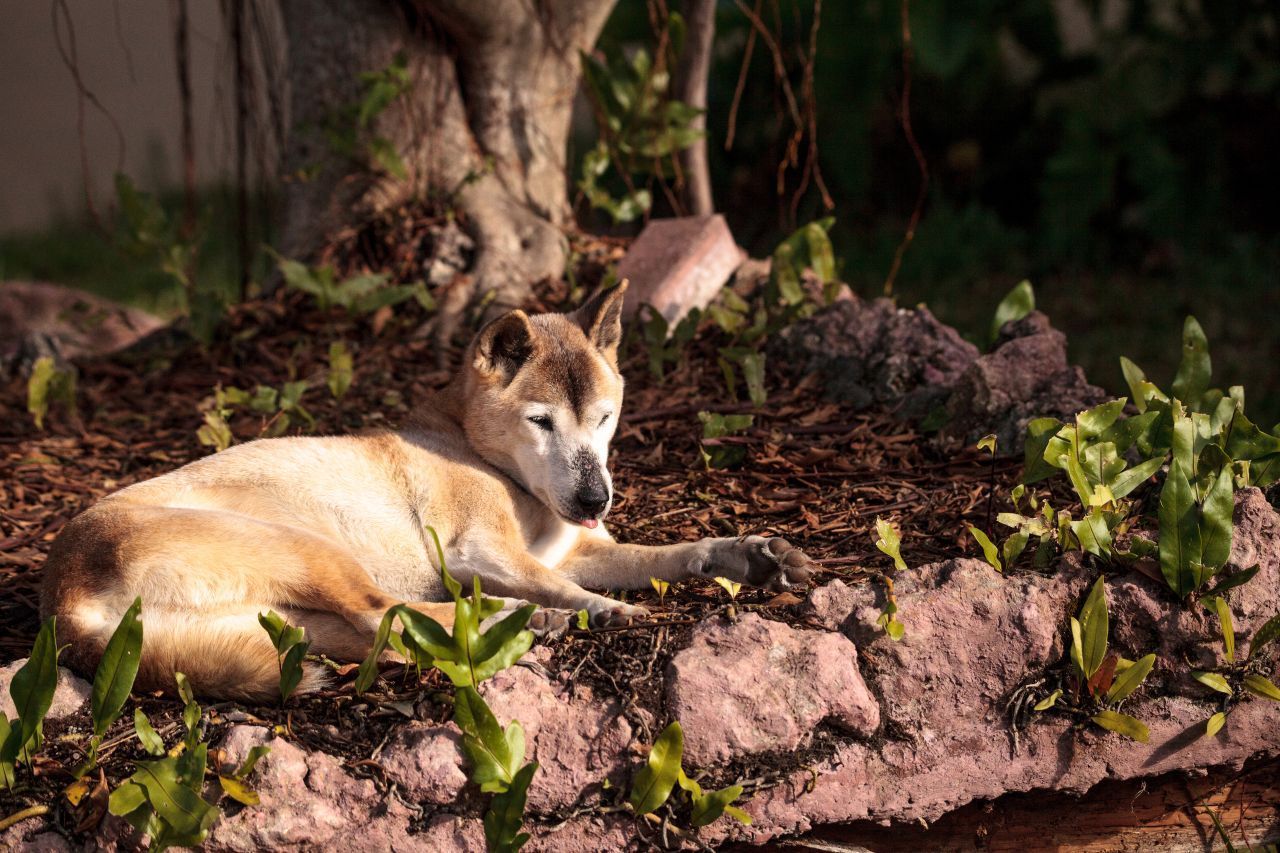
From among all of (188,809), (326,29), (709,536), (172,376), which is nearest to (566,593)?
(709,536)

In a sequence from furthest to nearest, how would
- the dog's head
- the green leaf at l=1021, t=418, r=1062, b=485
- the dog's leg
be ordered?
the dog's head, the green leaf at l=1021, t=418, r=1062, b=485, the dog's leg

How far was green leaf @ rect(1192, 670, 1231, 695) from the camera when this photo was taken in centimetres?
335

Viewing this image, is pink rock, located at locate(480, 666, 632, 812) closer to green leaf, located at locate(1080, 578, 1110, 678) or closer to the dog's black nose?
the dog's black nose

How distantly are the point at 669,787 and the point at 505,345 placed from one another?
1.61 m

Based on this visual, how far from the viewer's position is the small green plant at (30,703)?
115 inches

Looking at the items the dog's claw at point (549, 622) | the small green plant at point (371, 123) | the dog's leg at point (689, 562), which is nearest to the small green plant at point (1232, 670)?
the dog's leg at point (689, 562)

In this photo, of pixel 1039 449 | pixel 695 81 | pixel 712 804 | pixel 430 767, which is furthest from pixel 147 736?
pixel 695 81

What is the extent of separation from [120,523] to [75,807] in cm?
77

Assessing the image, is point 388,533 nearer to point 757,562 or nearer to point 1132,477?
point 757,562

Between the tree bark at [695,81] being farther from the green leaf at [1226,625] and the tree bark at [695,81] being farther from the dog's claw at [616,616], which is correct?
the green leaf at [1226,625]

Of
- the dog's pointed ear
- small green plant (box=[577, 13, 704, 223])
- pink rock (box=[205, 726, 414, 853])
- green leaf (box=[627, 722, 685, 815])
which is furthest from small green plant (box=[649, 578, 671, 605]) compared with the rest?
small green plant (box=[577, 13, 704, 223])

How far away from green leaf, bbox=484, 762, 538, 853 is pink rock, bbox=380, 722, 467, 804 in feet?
0.41

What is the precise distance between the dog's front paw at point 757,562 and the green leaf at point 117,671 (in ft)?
5.18

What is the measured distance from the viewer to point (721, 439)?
457 centimetres
